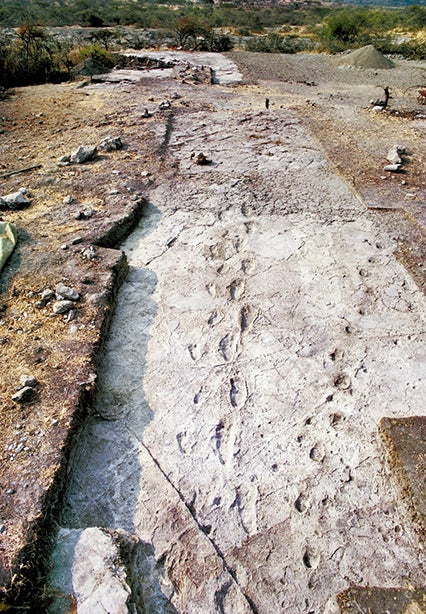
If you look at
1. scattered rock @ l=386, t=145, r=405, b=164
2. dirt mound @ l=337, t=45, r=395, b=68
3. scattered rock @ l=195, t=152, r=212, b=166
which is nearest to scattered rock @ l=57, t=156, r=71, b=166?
scattered rock @ l=195, t=152, r=212, b=166

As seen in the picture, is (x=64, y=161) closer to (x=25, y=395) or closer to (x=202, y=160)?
(x=202, y=160)

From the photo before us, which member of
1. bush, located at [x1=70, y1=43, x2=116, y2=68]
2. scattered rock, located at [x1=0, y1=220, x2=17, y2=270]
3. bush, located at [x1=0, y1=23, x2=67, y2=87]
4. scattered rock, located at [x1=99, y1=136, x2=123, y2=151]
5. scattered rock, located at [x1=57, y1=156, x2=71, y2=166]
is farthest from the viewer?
bush, located at [x1=70, y1=43, x2=116, y2=68]

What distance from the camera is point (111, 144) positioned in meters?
6.00

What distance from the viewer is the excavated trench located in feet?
6.84

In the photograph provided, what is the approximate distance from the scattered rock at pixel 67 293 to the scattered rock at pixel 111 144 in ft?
10.6

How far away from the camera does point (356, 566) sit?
2127 millimetres

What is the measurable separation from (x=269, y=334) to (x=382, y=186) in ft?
9.84

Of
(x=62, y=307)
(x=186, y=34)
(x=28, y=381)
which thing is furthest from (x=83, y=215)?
(x=186, y=34)

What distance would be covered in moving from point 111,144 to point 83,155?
516mm

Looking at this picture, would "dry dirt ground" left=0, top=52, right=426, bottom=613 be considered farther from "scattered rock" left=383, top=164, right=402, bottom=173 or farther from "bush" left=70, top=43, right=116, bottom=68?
"bush" left=70, top=43, right=116, bottom=68

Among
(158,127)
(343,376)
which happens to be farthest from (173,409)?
(158,127)

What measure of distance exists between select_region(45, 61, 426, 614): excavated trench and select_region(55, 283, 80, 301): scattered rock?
38cm

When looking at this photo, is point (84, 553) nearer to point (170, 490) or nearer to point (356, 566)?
point (170, 490)

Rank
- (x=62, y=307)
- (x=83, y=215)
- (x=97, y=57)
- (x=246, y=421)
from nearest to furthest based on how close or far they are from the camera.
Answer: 1. (x=246, y=421)
2. (x=62, y=307)
3. (x=83, y=215)
4. (x=97, y=57)
